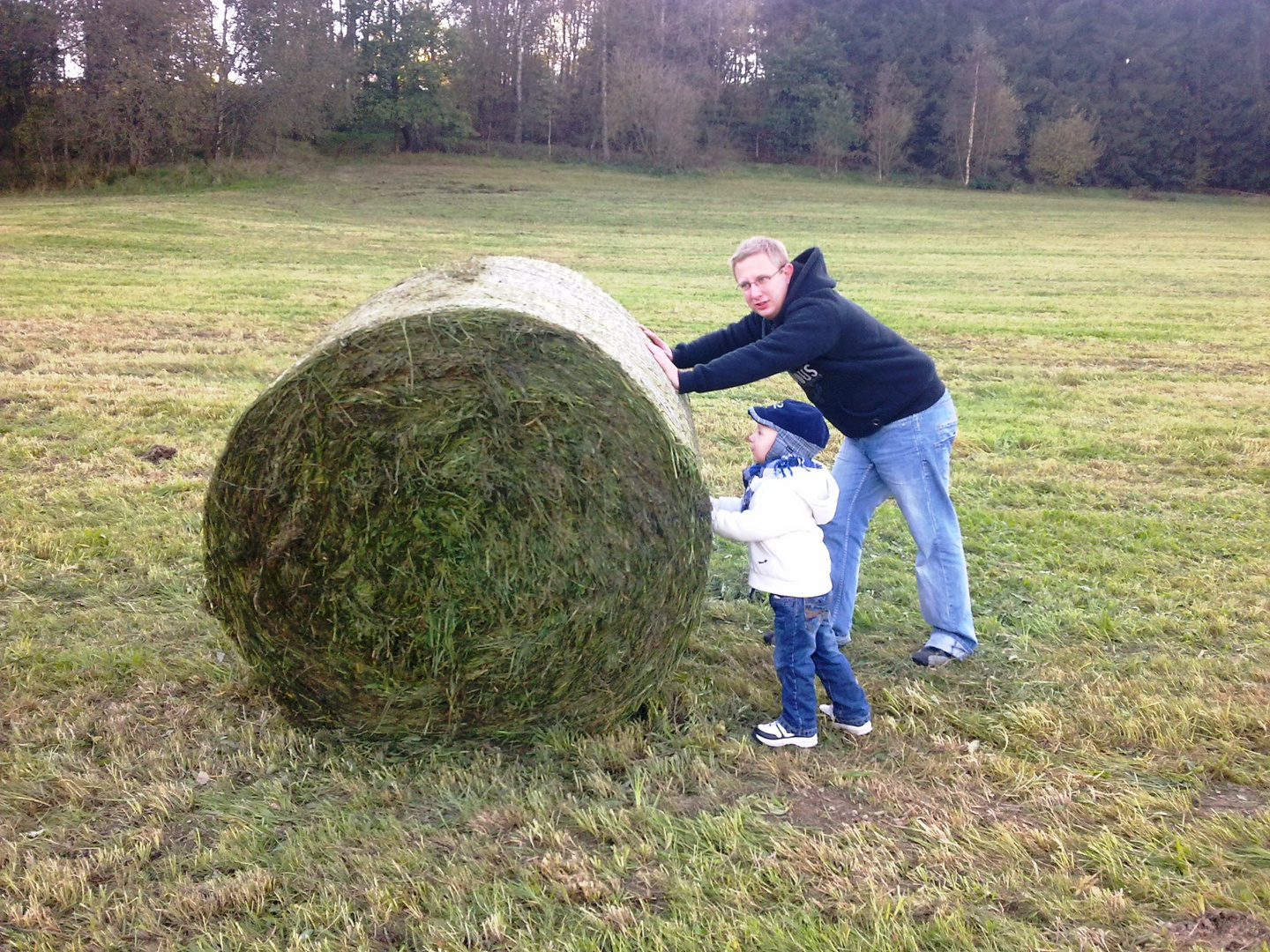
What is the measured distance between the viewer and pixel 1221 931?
3.01m

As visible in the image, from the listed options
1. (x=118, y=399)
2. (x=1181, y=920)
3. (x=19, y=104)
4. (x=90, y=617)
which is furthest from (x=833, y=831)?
(x=19, y=104)

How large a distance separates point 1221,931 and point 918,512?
234cm

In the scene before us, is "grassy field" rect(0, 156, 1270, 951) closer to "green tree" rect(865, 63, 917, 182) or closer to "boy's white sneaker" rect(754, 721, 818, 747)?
"boy's white sneaker" rect(754, 721, 818, 747)

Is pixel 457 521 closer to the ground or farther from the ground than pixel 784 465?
closer to the ground

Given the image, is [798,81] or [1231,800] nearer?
[1231,800]

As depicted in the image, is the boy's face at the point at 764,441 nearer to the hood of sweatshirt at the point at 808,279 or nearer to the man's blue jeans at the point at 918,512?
the hood of sweatshirt at the point at 808,279

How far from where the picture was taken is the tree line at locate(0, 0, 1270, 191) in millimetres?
36250

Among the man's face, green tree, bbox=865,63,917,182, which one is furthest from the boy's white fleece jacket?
green tree, bbox=865,63,917,182

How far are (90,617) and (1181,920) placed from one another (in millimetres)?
5120

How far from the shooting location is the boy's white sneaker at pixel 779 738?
13.8ft

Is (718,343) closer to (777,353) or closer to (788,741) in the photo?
(777,353)

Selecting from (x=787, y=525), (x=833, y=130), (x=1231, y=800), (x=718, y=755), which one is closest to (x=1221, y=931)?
(x=1231, y=800)

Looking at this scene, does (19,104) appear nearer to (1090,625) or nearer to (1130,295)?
(1130,295)

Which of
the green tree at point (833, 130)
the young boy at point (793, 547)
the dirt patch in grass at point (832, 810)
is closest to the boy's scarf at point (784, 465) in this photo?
the young boy at point (793, 547)
